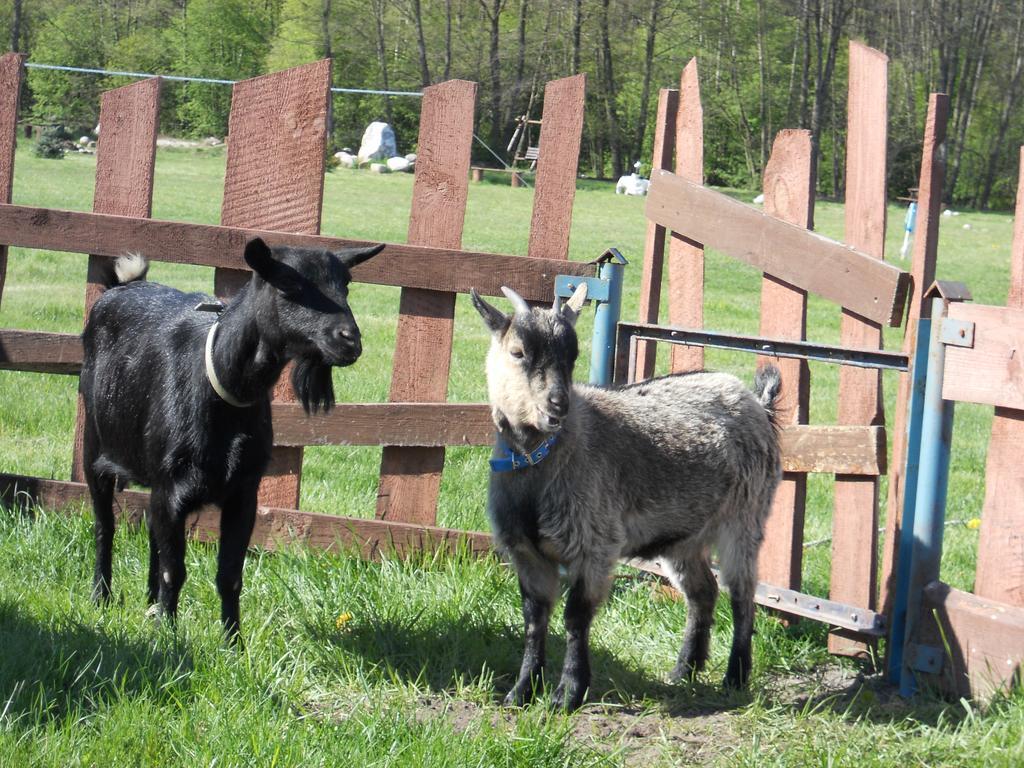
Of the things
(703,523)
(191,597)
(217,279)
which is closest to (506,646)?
(703,523)

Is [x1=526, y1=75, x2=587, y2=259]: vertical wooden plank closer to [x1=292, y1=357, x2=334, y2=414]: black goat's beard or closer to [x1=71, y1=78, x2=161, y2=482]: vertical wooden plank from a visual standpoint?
[x1=292, y1=357, x2=334, y2=414]: black goat's beard

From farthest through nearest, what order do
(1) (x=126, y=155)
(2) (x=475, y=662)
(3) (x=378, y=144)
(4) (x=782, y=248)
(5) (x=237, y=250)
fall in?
(3) (x=378, y=144), (1) (x=126, y=155), (5) (x=237, y=250), (4) (x=782, y=248), (2) (x=475, y=662)

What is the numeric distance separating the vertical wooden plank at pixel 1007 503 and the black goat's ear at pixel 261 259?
2595mm

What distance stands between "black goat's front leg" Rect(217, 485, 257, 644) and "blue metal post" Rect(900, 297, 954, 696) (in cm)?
249

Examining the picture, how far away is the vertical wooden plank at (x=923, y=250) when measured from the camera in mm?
4168

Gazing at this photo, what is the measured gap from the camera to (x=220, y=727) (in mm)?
3262

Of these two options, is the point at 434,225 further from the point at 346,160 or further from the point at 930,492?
the point at 346,160

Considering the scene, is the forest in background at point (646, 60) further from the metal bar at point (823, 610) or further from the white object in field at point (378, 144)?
the metal bar at point (823, 610)

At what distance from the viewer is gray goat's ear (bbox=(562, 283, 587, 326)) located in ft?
13.4

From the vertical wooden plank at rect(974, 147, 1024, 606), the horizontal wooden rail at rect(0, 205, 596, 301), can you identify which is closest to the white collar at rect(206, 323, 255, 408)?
the horizontal wooden rail at rect(0, 205, 596, 301)

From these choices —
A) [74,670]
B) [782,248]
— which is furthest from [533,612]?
[782,248]

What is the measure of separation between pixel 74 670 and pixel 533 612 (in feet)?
5.20

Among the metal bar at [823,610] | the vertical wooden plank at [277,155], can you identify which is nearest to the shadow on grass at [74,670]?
the vertical wooden plank at [277,155]

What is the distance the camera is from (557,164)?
516 cm
